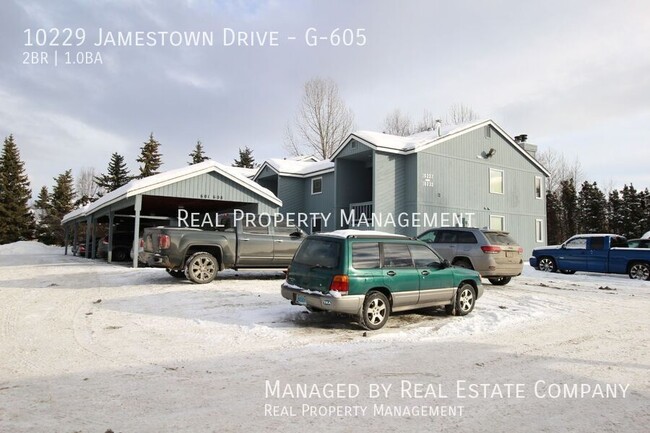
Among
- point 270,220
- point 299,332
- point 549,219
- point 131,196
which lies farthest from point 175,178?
point 549,219

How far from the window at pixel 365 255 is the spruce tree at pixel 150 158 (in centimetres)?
5256

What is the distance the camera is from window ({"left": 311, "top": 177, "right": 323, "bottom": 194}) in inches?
1099

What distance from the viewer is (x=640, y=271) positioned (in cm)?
1644

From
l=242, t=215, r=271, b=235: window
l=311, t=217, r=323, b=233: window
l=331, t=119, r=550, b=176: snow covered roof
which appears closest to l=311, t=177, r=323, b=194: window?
l=311, t=217, r=323, b=233: window

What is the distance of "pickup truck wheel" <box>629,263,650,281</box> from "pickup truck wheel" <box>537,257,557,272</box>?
3112mm

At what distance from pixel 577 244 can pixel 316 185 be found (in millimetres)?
15088

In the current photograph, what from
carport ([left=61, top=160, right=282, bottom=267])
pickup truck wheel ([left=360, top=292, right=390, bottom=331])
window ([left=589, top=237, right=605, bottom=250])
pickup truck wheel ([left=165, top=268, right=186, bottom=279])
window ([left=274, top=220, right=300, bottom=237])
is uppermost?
carport ([left=61, top=160, right=282, bottom=267])

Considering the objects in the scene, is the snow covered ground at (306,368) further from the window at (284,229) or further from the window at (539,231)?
the window at (539,231)

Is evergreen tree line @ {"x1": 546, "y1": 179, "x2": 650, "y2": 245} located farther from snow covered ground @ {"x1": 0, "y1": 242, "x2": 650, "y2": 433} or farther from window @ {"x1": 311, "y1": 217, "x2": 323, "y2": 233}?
snow covered ground @ {"x1": 0, "y1": 242, "x2": 650, "y2": 433}

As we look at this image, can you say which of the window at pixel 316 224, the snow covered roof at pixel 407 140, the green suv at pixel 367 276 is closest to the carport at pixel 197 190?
the snow covered roof at pixel 407 140

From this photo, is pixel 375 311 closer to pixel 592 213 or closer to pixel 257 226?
pixel 257 226

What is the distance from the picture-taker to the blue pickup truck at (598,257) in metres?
16.5

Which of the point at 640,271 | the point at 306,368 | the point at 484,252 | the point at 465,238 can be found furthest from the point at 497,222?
the point at 306,368

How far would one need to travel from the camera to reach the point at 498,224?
1057 inches
